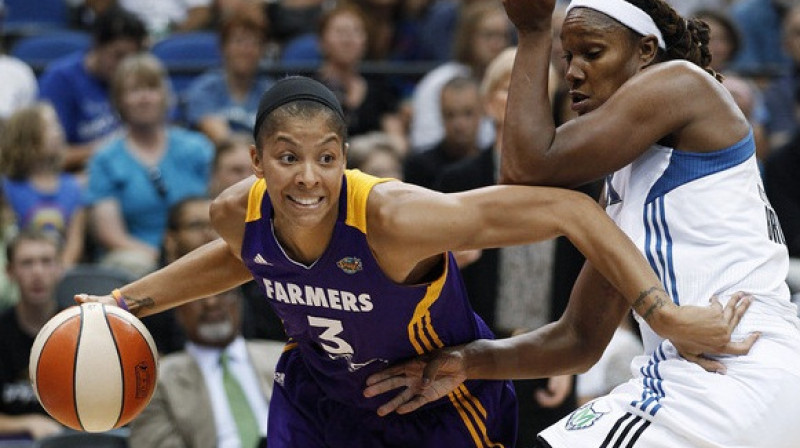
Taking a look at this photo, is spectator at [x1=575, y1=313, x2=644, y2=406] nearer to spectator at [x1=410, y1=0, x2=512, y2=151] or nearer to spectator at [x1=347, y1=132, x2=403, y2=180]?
spectator at [x1=347, y1=132, x2=403, y2=180]

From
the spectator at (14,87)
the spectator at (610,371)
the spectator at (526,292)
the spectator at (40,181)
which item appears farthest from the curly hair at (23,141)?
the spectator at (610,371)

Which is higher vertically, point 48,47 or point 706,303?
point 48,47

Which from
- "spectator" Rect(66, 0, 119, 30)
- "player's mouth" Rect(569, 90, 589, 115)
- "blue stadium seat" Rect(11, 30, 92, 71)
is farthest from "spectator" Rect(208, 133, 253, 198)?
"player's mouth" Rect(569, 90, 589, 115)

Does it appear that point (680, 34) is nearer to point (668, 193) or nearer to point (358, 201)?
point (668, 193)

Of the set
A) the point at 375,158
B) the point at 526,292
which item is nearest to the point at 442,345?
the point at 526,292

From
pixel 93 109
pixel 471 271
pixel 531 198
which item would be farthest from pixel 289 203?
pixel 93 109

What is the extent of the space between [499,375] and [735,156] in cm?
113

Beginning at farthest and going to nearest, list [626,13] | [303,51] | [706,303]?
[303,51], [626,13], [706,303]

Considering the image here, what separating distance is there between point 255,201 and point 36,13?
757 cm

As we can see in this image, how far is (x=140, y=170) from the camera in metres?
8.37

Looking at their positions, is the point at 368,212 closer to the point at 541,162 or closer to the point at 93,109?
the point at 541,162

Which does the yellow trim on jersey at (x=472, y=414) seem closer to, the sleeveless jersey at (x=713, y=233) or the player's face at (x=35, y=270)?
the sleeveless jersey at (x=713, y=233)

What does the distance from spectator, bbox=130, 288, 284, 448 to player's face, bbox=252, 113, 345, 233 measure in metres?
2.62

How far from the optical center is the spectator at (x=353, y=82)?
29.9 ft
